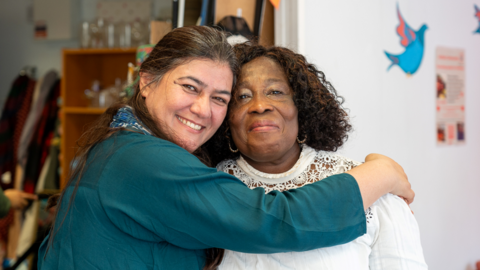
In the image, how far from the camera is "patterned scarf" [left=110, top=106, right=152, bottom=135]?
1.10 metres

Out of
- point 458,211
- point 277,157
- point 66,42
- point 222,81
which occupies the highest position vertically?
point 66,42

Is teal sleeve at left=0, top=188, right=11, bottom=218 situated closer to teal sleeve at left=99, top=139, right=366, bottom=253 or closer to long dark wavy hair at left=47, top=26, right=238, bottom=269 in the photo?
long dark wavy hair at left=47, top=26, right=238, bottom=269

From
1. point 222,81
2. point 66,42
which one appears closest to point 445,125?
point 222,81

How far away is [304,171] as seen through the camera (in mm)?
1358

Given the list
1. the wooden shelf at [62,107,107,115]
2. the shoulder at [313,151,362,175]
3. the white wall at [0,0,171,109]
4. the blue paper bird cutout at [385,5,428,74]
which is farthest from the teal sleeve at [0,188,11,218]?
the blue paper bird cutout at [385,5,428,74]

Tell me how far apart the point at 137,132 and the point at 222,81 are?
0.99 feet

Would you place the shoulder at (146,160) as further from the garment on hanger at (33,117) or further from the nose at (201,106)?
the garment on hanger at (33,117)

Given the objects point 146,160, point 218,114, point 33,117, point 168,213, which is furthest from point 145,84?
point 33,117

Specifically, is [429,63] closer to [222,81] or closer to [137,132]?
[222,81]

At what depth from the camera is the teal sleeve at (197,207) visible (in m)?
0.94

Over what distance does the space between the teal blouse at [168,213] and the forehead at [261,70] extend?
44cm

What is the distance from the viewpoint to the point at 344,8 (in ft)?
6.47

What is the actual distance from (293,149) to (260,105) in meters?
0.24

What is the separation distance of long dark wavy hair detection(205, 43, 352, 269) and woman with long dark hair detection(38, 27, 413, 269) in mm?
296
